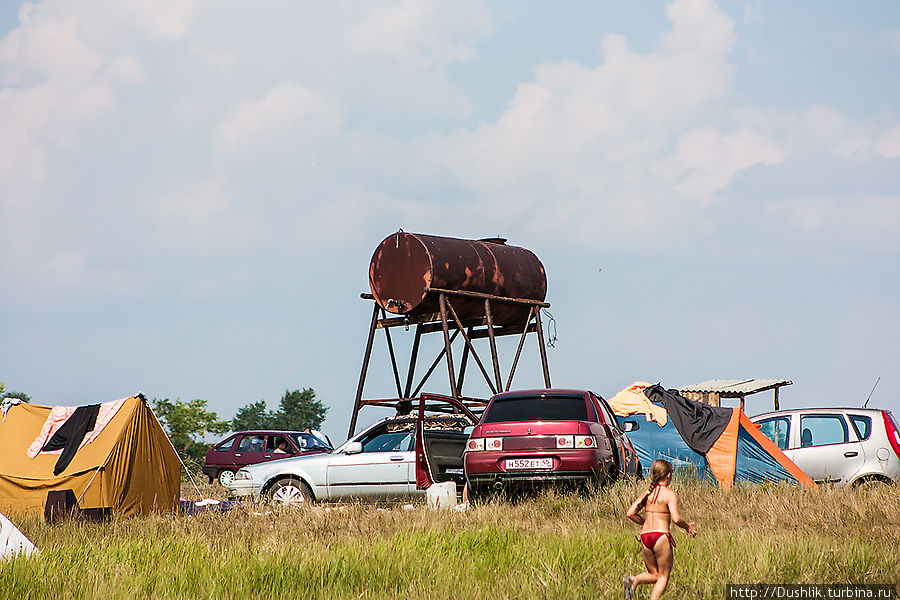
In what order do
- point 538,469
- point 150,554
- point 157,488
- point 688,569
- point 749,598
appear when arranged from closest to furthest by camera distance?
point 749,598
point 688,569
point 150,554
point 538,469
point 157,488

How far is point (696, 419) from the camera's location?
55.1 feet

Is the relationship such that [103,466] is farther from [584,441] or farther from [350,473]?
[584,441]

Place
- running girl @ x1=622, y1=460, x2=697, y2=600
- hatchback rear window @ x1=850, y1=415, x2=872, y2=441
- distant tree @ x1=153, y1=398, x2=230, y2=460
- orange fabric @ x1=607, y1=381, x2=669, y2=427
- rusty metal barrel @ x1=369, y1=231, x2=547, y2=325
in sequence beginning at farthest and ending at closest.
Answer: distant tree @ x1=153, y1=398, x2=230, y2=460, rusty metal barrel @ x1=369, y1=231, x2=547, y2=325, orange fabric @ x1=607, y1=381, x2=669, y2=427, hatchback rear window @ x1=850, y1=415, x2=872, y2=441, running girl @ x1=622, y1=460, x2=697, y2=600

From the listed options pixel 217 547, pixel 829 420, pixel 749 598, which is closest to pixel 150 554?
pixel 217 547

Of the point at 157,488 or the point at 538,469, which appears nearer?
the point at 538,469

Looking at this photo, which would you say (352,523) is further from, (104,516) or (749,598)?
(749,598)

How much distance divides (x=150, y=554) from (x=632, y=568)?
4413 millimetres

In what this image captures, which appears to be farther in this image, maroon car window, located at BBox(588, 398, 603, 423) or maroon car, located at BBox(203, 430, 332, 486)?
maroon car, located at BBox(203, 430, 332, 486)

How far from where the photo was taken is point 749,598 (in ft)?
Answer: 24.8

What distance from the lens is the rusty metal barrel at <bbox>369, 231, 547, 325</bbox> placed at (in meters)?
22.3

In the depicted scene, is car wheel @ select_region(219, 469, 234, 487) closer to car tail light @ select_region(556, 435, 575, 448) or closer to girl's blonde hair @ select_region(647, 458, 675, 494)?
car tail light @ select_region(556, 435, 575, 448)

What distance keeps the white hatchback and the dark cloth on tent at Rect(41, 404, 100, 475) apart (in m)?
10.8

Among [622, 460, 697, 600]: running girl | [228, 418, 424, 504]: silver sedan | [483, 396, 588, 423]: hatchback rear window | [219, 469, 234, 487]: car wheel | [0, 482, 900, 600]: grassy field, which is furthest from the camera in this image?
[219, 469, 234, 487]: car wheel

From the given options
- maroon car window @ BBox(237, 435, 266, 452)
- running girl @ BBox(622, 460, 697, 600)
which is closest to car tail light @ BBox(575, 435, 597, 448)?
running girl @ BBox(622, 460, 697, 600)
